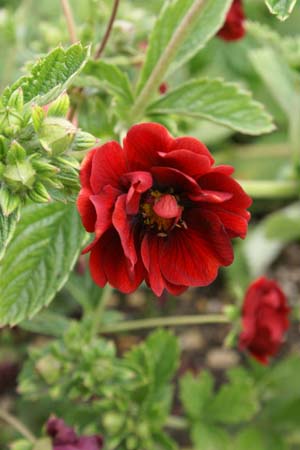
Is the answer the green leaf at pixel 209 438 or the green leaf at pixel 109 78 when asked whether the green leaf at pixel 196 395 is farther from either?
the green leaf at pixel 109 78

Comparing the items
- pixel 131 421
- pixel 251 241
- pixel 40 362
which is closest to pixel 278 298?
pixel 131 421

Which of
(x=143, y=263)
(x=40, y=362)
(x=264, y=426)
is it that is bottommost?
(x=264, y=426)

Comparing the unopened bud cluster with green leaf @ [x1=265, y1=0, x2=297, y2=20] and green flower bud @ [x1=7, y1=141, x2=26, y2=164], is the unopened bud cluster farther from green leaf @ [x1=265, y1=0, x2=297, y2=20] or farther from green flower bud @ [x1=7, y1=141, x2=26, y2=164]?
green leaf @ [x1=265, y1=0, x2=297, y2=20]

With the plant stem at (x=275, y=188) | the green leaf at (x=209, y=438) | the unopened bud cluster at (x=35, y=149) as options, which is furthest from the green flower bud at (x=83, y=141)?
the green leaf at (x=209, y=438)

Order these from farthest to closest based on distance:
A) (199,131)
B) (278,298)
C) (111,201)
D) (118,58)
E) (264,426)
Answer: (199,131)
(264,426)
(278,298)
(118,58)
(111,201)

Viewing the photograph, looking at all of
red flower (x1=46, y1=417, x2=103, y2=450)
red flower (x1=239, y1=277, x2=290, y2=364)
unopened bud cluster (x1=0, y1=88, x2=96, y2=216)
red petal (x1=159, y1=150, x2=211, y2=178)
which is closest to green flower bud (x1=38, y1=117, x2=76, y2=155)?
unopened bud cluster (x1=0, y1=88, x2=96, y2=216)

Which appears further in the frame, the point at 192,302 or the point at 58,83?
the point at 192,302

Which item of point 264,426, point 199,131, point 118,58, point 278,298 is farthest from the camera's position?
point 199,131

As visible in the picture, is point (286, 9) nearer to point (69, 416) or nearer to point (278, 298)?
point (278, 298)
